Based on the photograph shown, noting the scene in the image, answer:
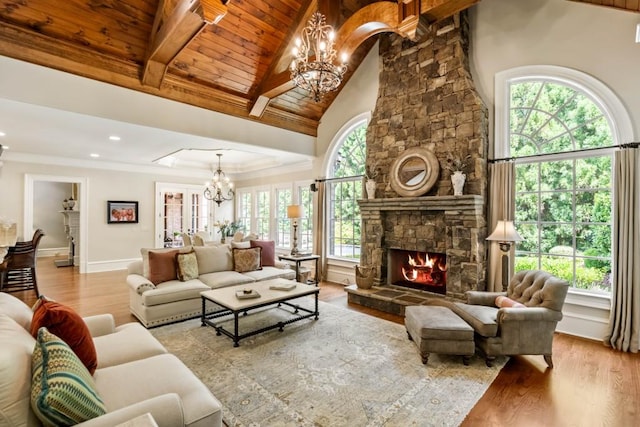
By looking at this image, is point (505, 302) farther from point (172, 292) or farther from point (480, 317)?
point (172, 292)

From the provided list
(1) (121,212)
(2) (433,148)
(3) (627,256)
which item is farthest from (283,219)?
(3) (627,256)

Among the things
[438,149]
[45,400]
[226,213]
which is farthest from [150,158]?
[45,400]

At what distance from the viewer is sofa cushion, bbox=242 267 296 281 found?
199 inches

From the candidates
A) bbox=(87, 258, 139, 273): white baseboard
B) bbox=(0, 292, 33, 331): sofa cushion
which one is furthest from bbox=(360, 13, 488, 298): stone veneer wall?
bbox=(87, 258, 139, 273): white baseboard

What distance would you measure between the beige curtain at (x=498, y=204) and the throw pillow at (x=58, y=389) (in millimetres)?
4534

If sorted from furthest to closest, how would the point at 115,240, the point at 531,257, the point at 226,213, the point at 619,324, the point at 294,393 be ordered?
the point at 226,213 < the point at 115,240 < the point at 531,257 < the point at 619,324 < the point at 294,393

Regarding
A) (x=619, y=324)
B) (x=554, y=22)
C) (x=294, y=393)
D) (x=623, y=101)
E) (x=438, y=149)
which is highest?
(x=554, y=22)

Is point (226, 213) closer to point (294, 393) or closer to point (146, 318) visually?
point (146, 318)

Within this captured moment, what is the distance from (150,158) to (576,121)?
811cm

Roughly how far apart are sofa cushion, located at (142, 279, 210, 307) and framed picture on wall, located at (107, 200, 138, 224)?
474 cm

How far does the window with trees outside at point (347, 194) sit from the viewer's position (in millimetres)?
6398

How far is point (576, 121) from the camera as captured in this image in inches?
156

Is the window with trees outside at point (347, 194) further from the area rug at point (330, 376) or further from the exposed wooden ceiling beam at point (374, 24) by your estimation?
the area rug at point (330, 376)

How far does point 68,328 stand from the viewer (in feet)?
5.88
